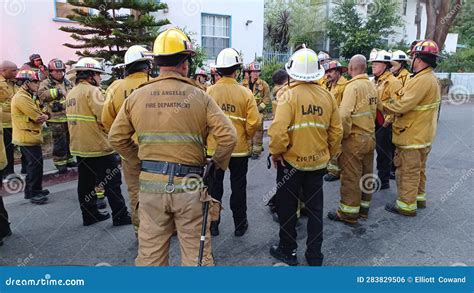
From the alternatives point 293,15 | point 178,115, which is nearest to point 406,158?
point 178,115

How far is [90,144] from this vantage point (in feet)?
14.0

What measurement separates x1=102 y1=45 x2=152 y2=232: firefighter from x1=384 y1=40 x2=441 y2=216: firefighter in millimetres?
3032

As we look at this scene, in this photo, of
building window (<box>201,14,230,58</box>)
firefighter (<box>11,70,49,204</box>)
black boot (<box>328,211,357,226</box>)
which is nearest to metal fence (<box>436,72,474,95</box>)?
building window (<box>201,14,230,58</box>)

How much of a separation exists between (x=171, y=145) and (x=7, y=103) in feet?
16.9

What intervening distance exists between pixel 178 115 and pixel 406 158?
11.0ft

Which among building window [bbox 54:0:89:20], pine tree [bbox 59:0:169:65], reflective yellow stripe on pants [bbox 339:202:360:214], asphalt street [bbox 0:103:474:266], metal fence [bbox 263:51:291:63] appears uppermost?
building window [bbox 54:0:89:20]

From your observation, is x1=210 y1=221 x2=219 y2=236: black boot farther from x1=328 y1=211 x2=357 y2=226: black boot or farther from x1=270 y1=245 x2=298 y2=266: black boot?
x1=328 y1=211 x2=357 y2=226: black boot

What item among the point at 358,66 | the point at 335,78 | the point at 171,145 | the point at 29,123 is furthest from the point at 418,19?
the point at 171,145

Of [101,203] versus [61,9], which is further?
[61,9]

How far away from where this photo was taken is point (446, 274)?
2.89 metres

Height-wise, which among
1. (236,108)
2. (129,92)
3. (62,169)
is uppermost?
(129,92)

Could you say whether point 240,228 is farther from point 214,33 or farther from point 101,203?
point 214,33

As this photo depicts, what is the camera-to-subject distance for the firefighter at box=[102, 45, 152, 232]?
11.5ft

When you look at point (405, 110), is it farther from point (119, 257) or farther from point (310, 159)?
point (119, 257)
